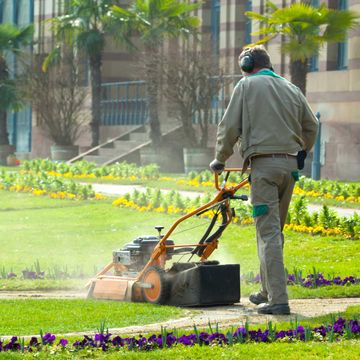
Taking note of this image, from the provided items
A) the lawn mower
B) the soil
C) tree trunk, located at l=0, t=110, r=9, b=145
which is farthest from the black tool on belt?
tree trunk, located at l=0, t=110, r=9, b=145

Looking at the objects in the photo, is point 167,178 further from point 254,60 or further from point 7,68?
point 254,60

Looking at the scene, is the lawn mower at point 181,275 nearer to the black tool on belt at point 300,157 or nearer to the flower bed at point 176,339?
the black tool on belt at point 300,157

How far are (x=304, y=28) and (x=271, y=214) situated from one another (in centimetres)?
2015

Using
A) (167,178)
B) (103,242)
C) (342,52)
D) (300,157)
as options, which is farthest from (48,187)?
(300,157)

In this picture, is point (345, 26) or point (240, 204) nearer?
point (240, 204)

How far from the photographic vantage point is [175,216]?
2033 cm

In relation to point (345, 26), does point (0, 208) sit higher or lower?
lower

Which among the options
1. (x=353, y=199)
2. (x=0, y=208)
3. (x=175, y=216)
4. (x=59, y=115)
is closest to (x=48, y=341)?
(x=175, y=216)

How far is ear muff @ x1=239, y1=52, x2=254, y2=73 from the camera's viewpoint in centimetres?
1017

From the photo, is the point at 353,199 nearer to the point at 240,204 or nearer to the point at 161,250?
the point at 240,204

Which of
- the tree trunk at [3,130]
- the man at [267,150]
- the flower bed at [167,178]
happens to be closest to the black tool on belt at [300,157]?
the man at [267,150]

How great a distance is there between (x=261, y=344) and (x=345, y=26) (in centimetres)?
2206

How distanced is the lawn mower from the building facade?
19211mm

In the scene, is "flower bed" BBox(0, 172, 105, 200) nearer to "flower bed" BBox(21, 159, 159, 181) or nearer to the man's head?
"flower bed" BBox(21, 159, 159, 181)
